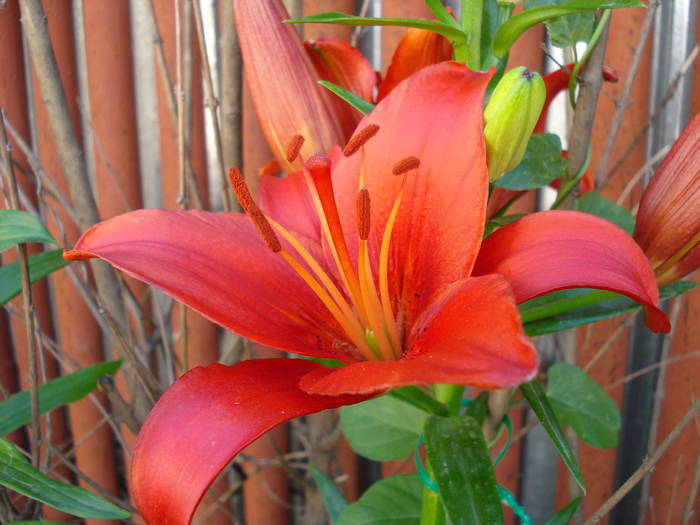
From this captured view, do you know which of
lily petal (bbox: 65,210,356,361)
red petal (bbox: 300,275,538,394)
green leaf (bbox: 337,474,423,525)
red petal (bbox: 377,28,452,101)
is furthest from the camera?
green leaf (bbox: 337,474,423,525)

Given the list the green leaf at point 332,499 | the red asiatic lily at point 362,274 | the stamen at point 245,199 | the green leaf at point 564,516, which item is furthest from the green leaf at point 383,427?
the stamen at point 245,199

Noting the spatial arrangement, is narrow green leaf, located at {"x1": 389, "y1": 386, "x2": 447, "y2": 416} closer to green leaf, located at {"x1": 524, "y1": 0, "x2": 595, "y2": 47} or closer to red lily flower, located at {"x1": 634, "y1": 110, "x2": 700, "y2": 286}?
red lily flower, located at {"x1": 634, "y1": 110, "x2": 700, "y2": 286}

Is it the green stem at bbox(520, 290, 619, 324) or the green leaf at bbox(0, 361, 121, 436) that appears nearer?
the green stem at bbox(520, 290, 619, 324)

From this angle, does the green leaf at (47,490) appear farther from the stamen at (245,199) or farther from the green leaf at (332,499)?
the green leaf at (332,499)

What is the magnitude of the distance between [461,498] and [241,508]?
3.38 ft

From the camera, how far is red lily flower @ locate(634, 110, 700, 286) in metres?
0.42

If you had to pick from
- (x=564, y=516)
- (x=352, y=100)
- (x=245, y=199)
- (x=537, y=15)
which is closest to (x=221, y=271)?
(x=245, y=199)

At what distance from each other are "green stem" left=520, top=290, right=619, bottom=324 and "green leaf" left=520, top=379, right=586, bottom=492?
0.19ft

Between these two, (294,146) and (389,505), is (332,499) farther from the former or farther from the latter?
(294,146)

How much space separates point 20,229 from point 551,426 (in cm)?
41

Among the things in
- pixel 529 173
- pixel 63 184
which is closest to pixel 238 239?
pixel 529 173

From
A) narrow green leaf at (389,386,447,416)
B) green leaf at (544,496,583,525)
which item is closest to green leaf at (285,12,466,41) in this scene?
narrow green leaf at (389,386,447,416)

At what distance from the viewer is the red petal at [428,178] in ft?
1.32

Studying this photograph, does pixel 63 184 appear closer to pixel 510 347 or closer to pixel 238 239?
pixel 238 239
